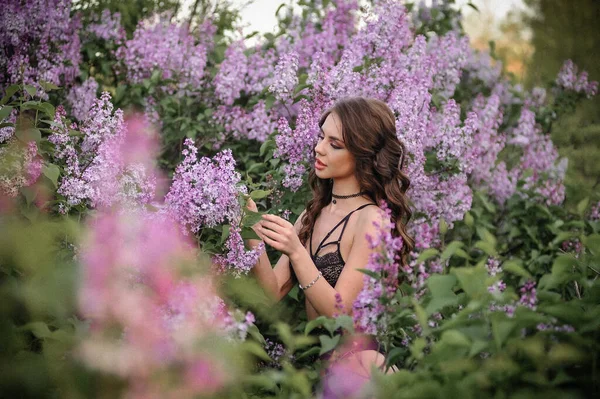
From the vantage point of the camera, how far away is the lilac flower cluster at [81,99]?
4.05m

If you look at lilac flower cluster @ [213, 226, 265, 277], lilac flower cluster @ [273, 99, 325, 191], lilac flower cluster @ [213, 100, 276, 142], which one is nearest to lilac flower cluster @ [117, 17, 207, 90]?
lilac flower cluster @ [213, 100, 276, 142]

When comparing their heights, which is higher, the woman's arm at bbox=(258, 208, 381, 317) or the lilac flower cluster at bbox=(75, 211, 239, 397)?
the lilac flower cluster at bbox=(75, 211, 239, 397)

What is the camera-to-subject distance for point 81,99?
4105mm

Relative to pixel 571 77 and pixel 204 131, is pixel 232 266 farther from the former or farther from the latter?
pixel 571 77

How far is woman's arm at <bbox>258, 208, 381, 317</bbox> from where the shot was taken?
97.2 inches

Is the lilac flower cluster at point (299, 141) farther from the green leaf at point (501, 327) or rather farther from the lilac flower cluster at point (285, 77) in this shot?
the green leaf at point (501, 327)

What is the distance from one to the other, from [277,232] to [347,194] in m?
0.56

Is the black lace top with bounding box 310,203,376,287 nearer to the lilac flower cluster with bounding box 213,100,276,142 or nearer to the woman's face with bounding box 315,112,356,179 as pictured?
the woman's face with bounding box 315,112,356,179

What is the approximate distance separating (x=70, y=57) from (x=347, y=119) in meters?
2.29

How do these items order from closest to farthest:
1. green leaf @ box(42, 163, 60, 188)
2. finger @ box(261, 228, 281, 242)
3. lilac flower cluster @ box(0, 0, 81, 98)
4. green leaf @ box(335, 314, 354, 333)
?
green leaf @ box(335, 314, 354, 333) < green leaf @ box(42, 163, 60, 188) < finger @ box(261, 228, 281, 242) < lilac flower cluster @ box(0, 0, 81, 98)

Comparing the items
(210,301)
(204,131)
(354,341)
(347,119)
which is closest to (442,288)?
(354,341)

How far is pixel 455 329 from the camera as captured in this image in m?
1.57

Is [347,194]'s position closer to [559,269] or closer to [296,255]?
[296,255]

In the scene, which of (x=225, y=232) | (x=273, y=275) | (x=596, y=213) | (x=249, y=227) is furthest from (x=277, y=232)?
(x=596, y=213)
